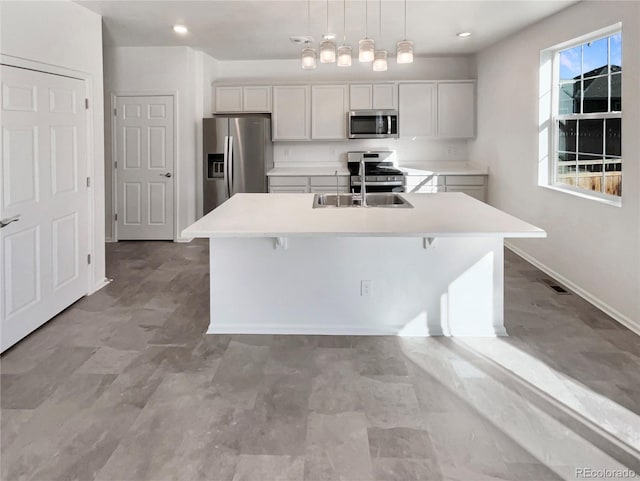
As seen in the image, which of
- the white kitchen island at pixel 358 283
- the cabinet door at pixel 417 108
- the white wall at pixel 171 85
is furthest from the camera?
the cabinet door at pixel 417 108

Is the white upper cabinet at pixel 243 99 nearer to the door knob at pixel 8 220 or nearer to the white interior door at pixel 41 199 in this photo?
the white interior door at pixel 41 199

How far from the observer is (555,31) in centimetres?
460

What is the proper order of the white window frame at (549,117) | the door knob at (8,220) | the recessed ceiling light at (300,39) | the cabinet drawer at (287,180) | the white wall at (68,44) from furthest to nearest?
the cabinet drawer at (287,180)
the recessed ceiling light at (300,39)
the white window frame at (549,117)
the white wall at (68,44)
the door knob at (8,220)

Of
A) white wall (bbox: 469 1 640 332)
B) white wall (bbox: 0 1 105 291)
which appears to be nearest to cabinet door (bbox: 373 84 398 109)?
white wall (bbox: 469 1 640 332)

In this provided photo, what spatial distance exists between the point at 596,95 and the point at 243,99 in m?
4.38

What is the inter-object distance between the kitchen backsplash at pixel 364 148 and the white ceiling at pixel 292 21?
133 centimetres

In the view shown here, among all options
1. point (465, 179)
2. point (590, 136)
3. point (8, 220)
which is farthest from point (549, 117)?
point (8, 220)

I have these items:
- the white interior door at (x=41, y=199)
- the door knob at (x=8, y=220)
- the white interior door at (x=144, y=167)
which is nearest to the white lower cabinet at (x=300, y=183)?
the white interior door at (x=144, y=167)

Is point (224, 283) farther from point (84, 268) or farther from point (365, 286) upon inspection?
point (84, 268)

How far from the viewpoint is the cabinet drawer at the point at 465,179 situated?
657cm

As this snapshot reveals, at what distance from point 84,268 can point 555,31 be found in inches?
179

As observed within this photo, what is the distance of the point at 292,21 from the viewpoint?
194 inches

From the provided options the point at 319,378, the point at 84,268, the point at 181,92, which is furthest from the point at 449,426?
the point at 181,92

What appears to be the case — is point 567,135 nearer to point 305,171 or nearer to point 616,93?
point 616,93
